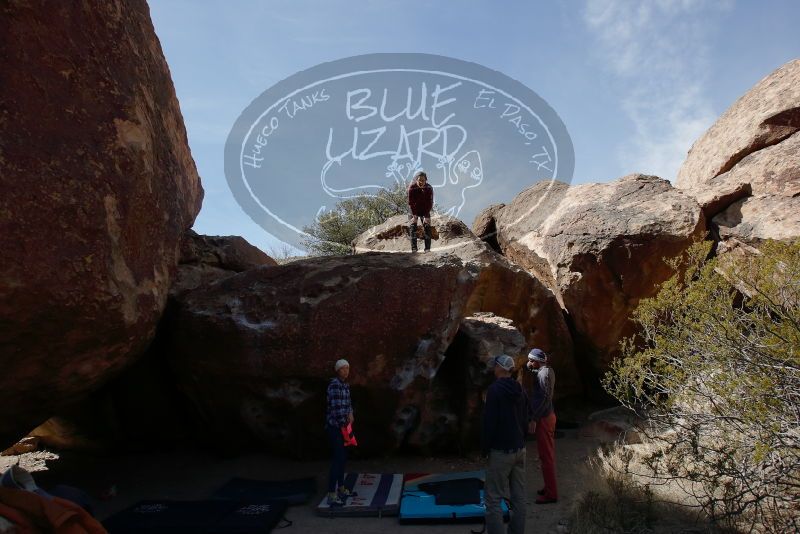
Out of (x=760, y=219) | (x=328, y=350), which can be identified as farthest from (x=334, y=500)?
(x=760, y=219)

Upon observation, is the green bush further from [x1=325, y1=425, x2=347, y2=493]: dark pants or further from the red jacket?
[x1=325, y1=425, x2=347, y2=493]: dark pants

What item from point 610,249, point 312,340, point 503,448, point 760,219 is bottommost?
point 503,448

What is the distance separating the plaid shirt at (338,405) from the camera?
514cm

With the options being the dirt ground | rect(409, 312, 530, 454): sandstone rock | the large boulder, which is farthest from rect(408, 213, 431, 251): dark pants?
the dirt ground

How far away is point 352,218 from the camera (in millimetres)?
20500

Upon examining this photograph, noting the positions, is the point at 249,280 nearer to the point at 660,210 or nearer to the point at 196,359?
the point at 196,359

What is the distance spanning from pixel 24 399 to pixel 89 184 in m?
1.86

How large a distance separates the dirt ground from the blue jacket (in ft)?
4.26

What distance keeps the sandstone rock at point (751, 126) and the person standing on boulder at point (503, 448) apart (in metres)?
6.69

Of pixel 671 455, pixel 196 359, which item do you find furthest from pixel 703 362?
pixel 196 359

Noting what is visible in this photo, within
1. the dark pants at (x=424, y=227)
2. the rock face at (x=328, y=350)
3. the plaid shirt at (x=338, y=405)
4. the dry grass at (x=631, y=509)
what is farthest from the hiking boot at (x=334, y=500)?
the dark pants at (x=424, y=227)

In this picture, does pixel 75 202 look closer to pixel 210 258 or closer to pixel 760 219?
pixel 210 258

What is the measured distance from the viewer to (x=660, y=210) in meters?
8.41

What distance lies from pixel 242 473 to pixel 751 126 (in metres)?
8.84
